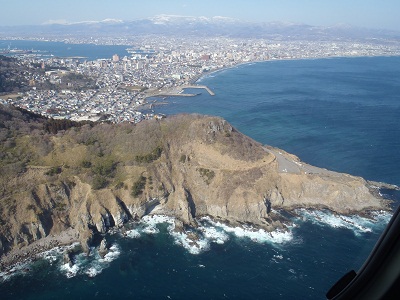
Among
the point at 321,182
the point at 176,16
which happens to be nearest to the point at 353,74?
the point at 321,182

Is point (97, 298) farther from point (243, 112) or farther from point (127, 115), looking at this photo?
point (243, 112)

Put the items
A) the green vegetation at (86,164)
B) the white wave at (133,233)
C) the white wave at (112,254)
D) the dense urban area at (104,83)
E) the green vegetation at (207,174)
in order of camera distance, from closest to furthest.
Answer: the white wave at (112,254)
the white wave at (133,233)
the green vegetation at (86,164)
the green vegetation at (207,174)
the dense urban area at (104,83)

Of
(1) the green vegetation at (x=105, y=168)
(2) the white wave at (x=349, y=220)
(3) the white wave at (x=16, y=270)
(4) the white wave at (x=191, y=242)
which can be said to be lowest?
(3) the white wave at (x=16, y=270)

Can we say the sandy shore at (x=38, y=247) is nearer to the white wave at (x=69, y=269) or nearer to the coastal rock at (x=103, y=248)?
the coastal rock at (x=103, y=248)

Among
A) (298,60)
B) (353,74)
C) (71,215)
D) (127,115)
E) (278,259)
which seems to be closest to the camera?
(278,259)

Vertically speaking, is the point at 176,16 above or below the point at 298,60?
above

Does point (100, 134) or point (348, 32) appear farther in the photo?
point (348, 32)

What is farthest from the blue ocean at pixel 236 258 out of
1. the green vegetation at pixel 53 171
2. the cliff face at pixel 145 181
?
the green vegetation at pixel 53 171
